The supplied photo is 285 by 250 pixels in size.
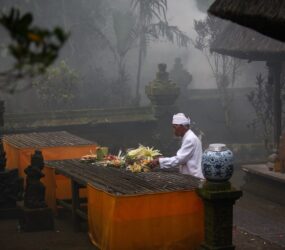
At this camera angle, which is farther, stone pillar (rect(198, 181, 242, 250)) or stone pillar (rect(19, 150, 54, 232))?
stone pillar (rect(19, 150, 54, 232))

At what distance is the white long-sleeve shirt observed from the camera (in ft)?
26.0

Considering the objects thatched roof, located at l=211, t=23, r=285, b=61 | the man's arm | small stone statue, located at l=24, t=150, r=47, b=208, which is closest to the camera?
the man's arm

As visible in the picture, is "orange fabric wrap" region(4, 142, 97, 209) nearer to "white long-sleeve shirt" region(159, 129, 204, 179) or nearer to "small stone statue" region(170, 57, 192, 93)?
"white long-sleeve shirt" region(159, 129, 204, 179)

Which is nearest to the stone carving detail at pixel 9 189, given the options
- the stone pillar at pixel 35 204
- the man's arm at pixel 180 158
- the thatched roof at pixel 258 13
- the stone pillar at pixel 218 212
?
the stone pillar at pixel 35 204

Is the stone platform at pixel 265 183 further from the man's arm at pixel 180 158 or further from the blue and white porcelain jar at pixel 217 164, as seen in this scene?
the blue and white porcelain jar at pixel 217 164

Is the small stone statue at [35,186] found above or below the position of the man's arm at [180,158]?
below

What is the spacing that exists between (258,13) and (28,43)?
13.8 feet

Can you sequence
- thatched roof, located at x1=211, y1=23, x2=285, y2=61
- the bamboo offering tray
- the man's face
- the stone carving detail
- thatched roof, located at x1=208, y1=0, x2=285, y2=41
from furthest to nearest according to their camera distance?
thatched roof, located at x1=211, y1=23, x2=285, y2=61 < the stone carving detail < the man's face < the bamboo offering tray < thatched roof, located at x1=208, y1=0, x2=285, y2=41

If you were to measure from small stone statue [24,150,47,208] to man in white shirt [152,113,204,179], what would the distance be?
1730mm

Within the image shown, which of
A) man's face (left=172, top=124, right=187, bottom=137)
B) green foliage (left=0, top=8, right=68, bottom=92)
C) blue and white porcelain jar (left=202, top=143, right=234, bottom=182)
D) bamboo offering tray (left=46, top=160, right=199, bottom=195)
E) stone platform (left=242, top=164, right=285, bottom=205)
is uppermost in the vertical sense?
green foliage (left=0, top=8, right=68, bottom=92)

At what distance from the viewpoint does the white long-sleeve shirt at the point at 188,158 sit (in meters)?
7.93

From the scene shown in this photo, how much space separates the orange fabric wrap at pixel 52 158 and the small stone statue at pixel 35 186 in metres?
0.78

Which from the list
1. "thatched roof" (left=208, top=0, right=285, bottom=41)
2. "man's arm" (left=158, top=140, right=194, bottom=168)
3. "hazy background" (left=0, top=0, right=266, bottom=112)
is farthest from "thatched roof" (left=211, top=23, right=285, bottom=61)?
"hazy background" (left=0, top=0, right=266, bottom=112)

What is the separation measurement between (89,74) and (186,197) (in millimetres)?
16309
